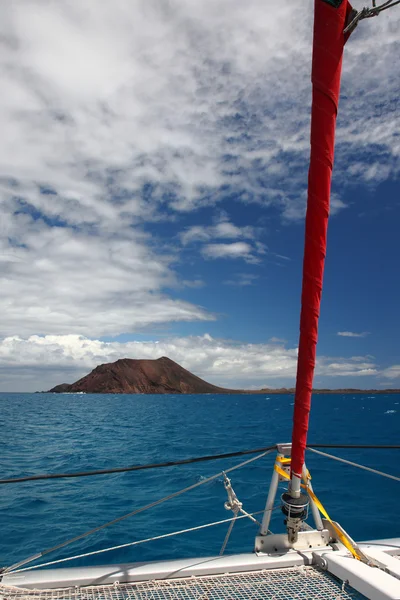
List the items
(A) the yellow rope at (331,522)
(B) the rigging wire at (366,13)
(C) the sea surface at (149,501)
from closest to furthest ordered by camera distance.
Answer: (B) the rigging wire at (366,13) < (A) the yellow rope at (331,522) < (C) the sea surface at (149,501)

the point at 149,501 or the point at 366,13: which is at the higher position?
the point at 366,13

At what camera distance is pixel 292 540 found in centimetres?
459

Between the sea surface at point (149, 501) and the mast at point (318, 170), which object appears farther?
the sea surface at point (149, 501)

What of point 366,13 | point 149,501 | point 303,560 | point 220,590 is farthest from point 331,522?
point 149,501

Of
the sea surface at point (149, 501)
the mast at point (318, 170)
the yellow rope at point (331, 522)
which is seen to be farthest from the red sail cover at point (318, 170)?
the sea surface at point (149, 501)

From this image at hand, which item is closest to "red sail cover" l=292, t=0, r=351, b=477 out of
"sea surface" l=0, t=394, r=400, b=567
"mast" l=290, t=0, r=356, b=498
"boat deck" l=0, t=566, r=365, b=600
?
"mast" l=290, t=0, r=356, b=498

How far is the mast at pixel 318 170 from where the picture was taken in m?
3.53

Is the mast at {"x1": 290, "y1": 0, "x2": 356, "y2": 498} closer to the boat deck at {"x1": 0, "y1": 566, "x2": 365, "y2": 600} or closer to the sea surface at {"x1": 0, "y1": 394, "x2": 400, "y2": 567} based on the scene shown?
the boat deck at {"x1": 0, "y1": 566, "x2": 365, "y2": 600}

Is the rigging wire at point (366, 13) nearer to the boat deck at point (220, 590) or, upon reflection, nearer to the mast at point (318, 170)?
the mast at point (318, 170)

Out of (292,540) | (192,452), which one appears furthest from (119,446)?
(292,540)

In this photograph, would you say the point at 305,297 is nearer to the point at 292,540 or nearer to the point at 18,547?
the point at 292,540

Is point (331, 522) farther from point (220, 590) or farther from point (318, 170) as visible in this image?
point (318, 170)

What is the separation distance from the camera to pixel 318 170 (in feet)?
12.4

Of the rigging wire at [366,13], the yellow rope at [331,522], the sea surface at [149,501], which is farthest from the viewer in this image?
the sea surface at [149,501]
